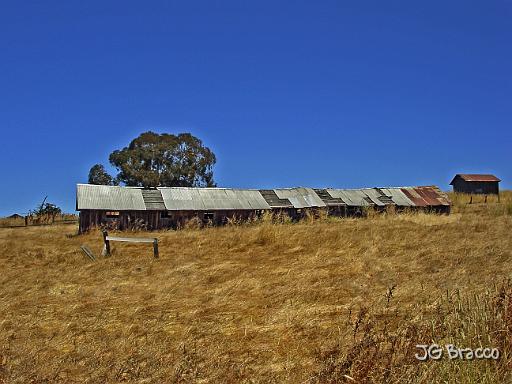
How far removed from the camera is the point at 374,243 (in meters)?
14.8

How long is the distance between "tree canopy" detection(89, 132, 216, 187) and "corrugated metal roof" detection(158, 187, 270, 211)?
2318cm

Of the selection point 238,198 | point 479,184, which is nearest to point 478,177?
point 479,184

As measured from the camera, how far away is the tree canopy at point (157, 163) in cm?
6053

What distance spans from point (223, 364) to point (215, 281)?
552 cm

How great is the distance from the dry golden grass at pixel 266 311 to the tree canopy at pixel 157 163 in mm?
44763

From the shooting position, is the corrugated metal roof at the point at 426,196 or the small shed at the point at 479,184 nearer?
the corrugated metal roof at the point at 426,196

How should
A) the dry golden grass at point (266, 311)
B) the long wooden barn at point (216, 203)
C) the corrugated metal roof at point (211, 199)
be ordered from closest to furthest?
the dry golden grass at point (266, 311) < the long wooden barn at point (216, 203) < the corrugated metal roof at point (211, 199)

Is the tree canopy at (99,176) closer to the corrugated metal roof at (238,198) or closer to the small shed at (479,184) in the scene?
the corrugated metal roof at (238,198)

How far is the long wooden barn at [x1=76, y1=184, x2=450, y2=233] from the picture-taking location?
110 ft

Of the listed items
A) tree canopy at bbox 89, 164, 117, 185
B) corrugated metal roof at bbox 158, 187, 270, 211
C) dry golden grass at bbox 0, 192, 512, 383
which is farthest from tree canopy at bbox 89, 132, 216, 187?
dry golden grass at bbox 0, 192, 512, 383

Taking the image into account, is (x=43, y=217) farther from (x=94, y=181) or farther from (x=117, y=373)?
(x=117, y=373)

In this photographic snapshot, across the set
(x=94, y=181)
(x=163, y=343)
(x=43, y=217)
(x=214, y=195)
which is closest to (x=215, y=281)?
(x=163, y=343)

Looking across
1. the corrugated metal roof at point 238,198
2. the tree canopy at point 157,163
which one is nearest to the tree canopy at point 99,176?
the tree canopy at point 157,163

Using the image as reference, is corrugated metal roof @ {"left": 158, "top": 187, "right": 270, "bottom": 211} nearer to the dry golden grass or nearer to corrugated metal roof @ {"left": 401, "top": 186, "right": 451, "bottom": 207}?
corrugated metal roof @ {"left": 401, "top": 186, "right": 451, "bottom": 207}
